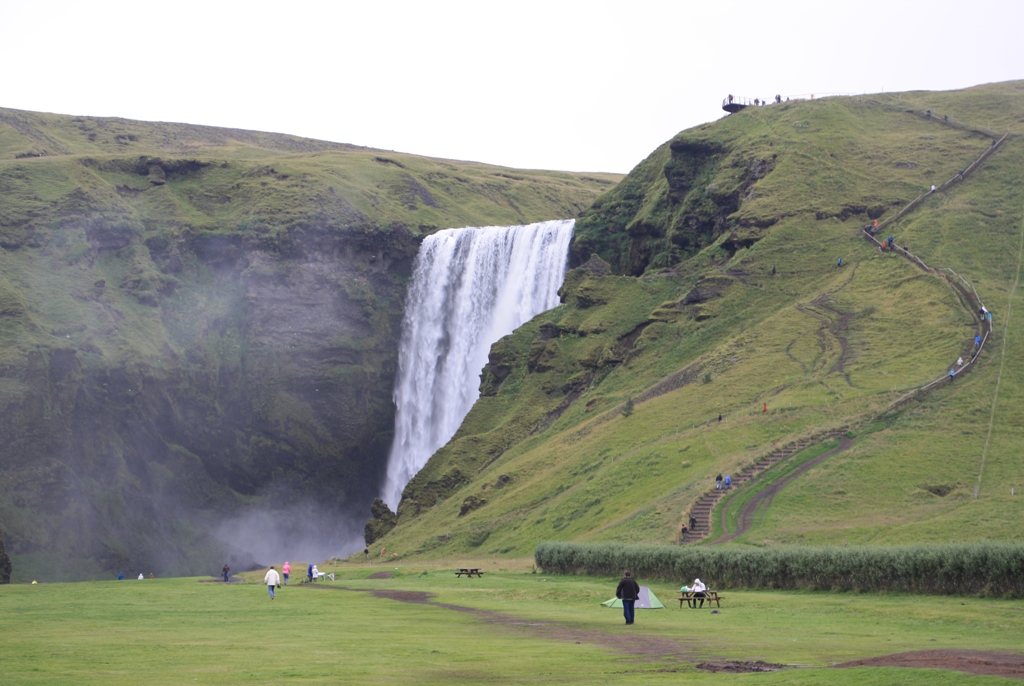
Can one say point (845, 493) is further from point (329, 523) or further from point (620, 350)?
point (329, 523)

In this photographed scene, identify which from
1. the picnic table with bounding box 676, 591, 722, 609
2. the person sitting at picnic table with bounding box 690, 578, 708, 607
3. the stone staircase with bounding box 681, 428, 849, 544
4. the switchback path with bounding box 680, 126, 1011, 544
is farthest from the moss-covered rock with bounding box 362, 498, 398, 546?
the person sitting at picnic table with bounding box 690, 578, 708, 607

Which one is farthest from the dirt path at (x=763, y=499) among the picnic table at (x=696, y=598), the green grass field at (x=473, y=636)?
the picnic table at (x=696, y=598)

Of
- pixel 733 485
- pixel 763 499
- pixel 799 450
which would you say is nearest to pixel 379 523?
pixel 733 485

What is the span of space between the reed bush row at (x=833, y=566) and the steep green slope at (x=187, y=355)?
70.7m

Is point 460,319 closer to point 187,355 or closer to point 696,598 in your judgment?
point 187,355

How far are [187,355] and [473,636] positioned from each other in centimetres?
9901

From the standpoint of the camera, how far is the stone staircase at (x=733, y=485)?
57.2 meters

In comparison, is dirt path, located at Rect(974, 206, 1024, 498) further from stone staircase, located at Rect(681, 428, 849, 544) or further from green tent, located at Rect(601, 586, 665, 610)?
green tent, located at Rect(601, 586, 665, 610)

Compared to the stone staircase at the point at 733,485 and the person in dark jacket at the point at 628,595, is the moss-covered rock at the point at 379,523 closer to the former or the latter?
the stone staircase at the point at 733,485

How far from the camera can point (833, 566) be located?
138 ft

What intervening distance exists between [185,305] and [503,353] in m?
44.2

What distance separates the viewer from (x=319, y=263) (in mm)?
129875

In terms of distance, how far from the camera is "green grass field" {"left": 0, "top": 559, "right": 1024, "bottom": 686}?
22219 millimetres

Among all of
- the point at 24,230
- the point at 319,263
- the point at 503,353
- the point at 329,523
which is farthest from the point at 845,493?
the point at 24,230
